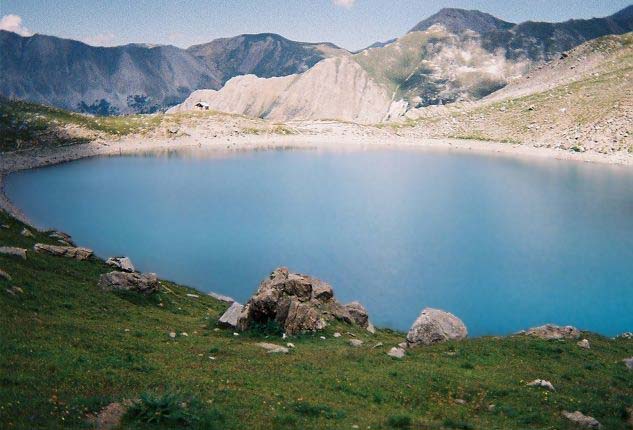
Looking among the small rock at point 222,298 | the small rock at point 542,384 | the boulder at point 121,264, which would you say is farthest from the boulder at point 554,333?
the boulder at point 121,264

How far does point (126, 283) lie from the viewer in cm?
3931

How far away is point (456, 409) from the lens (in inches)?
811

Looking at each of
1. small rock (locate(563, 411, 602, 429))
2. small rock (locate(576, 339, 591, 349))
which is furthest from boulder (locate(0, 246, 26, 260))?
small rock (locate(576, 339, 591, 349))

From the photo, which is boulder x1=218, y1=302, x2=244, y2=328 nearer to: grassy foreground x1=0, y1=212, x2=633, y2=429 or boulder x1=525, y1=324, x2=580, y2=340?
grassy foreground x1=0, y1=212, x2=633, y2=429

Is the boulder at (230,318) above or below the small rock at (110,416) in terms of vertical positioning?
below

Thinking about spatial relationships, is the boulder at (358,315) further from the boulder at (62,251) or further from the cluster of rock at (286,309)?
the boulder at (62,251)

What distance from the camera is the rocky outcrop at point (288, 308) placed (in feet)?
113

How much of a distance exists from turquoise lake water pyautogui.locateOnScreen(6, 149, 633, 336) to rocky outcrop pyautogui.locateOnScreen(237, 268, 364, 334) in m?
14.0

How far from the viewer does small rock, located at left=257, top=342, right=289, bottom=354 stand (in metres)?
28.7

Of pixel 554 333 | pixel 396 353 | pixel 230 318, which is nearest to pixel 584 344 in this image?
pixel 554 333

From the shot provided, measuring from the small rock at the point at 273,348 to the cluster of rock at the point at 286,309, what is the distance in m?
3.43

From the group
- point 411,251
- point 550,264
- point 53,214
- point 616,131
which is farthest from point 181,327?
point 616,131

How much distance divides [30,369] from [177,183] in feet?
375

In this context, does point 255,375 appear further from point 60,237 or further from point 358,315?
point 60,237
